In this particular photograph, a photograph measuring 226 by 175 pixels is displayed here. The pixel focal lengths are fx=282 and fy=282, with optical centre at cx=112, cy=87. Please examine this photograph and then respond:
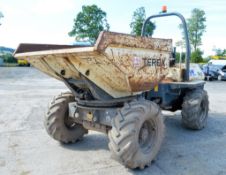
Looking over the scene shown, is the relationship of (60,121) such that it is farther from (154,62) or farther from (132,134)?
(154,62)

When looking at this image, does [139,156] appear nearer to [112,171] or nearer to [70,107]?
[112,171]

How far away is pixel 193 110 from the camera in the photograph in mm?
5348

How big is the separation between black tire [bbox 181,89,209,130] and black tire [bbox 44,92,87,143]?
2.19m

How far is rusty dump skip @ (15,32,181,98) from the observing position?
3146 millimetres

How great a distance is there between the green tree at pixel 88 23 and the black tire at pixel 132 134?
53377 millimetres

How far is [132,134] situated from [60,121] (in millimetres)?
1503

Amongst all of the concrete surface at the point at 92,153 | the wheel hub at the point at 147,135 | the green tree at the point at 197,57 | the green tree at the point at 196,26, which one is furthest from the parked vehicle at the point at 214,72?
the green tree at the point at 196,26

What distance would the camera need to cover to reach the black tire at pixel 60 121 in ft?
14.7

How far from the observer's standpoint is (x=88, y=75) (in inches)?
137

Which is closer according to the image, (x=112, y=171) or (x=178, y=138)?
(x=112, y=171)

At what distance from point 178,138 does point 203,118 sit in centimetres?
106

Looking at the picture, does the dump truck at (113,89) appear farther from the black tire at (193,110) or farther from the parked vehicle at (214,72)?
the parked vehicle at (214,72)

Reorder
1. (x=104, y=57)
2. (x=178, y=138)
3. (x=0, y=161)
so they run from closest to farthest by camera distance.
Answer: (x=104, y=57)
(x=0, y=161)
(x=178, y=138)

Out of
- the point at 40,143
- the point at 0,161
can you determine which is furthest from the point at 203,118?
the point at 0,161
